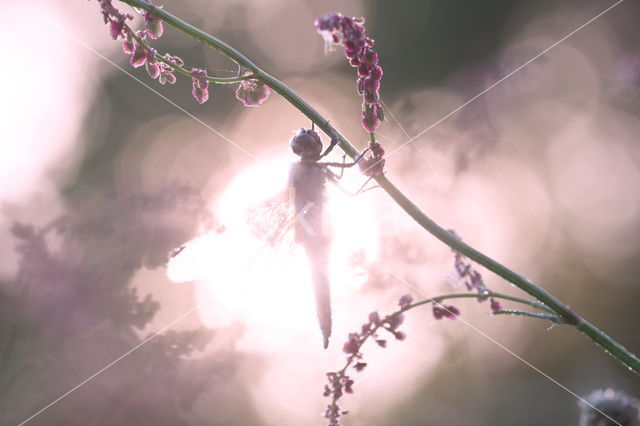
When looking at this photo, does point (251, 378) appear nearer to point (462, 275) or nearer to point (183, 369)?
point (183, 369)

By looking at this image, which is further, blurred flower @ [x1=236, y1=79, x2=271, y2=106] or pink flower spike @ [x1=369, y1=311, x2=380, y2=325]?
pink flower spike @ [x1=369, y1=311, x2=380, y2=325]

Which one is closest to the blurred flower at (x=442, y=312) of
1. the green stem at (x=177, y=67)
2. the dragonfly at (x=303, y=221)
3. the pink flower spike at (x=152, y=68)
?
the dragonfly at (x=303, y=221)

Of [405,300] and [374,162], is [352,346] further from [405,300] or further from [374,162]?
[374,162]

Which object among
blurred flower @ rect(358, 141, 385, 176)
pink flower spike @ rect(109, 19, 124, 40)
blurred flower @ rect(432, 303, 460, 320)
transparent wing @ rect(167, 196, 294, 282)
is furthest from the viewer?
transparent wing @ rect(167, 196, 294, 282)

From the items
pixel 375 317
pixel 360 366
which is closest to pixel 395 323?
pixel 375 317

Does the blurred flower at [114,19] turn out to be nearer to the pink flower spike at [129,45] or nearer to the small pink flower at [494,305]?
the pink flower spike at [129,45]

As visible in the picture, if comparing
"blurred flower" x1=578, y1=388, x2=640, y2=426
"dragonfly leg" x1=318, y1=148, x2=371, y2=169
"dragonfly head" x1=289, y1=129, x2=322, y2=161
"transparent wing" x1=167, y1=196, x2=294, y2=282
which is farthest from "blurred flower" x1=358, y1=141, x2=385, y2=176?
"blurred flower" x1=578, y1=388, x2=640, y2=426

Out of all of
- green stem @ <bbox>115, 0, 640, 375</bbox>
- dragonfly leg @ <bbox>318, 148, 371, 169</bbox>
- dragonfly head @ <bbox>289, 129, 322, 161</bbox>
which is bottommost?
green stem @ <bbox>115, 0, 640, 375</bbox>

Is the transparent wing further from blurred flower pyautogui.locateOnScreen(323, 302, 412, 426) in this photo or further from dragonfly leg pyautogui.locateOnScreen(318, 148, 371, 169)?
blurred flower pyautogui.locateOnScreen(323, 302, 412, 426)
